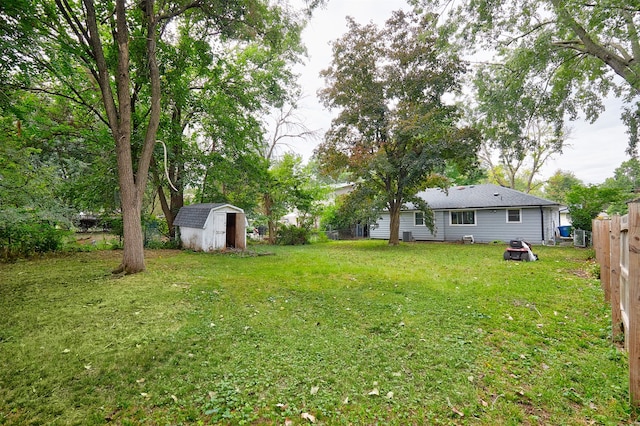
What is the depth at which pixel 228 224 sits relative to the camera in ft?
45.2

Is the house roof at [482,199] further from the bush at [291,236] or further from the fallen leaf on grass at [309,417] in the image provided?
the fallen leaf on grass at [309,417]

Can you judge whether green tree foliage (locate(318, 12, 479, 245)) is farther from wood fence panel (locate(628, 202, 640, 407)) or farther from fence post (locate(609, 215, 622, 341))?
wood fence panel (locate(628, 202, 640, 407))

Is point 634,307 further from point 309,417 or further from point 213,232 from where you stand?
point 213,232

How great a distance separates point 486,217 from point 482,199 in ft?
3.95

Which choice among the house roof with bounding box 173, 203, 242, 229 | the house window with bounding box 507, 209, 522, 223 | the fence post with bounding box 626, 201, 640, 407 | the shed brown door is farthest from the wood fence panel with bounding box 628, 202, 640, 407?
the house window with bounding box 507, 209, 522, 223

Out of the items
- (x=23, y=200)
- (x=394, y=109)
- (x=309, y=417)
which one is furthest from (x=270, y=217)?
(x=309, y=417)

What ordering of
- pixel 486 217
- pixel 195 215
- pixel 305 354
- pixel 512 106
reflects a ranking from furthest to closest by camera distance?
pixel 486 217 → pixel 195 215 → pixel 512 106 → pixel 305 354

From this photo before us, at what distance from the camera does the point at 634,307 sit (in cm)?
215

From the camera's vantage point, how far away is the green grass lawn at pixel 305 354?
223 cm

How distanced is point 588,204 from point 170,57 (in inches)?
722

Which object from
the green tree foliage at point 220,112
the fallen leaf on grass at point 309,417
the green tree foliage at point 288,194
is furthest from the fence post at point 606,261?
the green tree foliage at point 288,194

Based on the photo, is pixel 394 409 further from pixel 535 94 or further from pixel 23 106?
pixel 535 94

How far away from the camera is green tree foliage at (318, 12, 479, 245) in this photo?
42.8 ft

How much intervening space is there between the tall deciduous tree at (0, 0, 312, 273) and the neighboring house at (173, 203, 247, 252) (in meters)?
4.26
